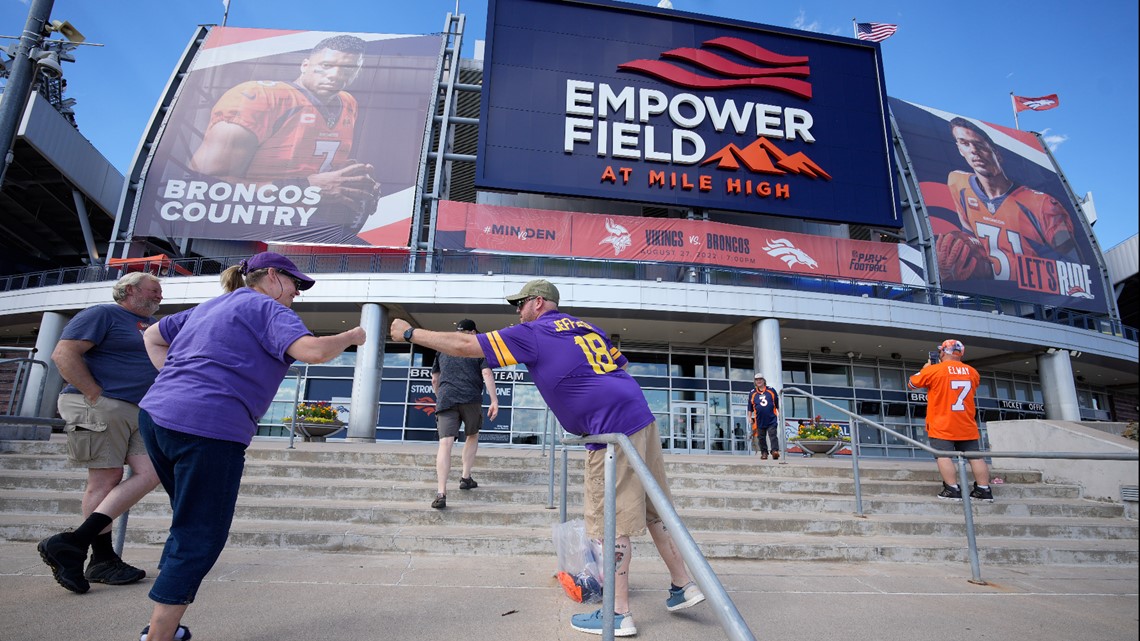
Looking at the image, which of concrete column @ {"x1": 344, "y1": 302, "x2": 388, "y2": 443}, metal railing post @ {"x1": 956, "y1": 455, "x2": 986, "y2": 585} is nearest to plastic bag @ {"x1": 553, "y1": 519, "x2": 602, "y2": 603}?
metal railing post @ {"x1": 956, "y1": 455, "x2": 986, "y2": 585}

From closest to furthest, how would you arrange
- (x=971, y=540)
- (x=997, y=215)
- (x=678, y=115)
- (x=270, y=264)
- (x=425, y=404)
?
(x=270, y=264), (x=971, y=540), (x=425, y=404), (x=678, y=115), (x=997, y=215)

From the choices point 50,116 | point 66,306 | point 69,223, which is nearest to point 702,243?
point 66,306

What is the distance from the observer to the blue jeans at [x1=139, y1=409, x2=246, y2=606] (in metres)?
2.02

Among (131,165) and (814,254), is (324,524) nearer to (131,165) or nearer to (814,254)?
(814,254)

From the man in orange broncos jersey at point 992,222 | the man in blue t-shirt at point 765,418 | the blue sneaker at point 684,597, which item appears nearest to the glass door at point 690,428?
the man in blue t-shirt at point 765,418

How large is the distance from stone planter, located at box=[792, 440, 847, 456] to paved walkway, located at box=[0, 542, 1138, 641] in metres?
7.26

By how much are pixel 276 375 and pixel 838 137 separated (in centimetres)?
2348

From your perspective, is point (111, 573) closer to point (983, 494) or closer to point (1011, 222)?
point (983, 494)

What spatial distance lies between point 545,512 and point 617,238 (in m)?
14.6

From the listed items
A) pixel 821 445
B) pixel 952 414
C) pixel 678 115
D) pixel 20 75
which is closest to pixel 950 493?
pixel 952 414

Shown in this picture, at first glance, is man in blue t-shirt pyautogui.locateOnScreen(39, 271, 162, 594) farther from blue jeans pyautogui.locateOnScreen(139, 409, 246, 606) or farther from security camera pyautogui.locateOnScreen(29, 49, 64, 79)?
security camera pyautogui.locateOnScreen(29, 49, 64, 79)

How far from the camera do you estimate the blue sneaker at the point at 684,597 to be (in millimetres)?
2906

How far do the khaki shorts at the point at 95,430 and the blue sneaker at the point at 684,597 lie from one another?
3211 mm

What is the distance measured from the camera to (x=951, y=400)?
18.9 ft
